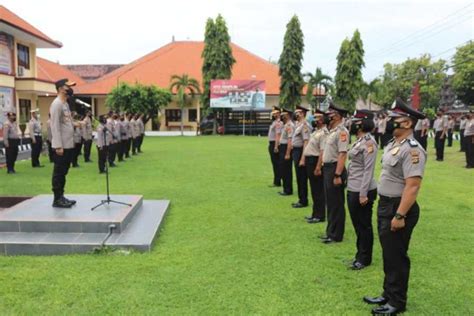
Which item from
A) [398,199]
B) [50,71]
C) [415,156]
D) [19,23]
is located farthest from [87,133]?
[50,71]

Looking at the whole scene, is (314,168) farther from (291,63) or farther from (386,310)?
(291,63)

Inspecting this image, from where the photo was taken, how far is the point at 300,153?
756 cm

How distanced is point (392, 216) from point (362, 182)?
900 millimetres

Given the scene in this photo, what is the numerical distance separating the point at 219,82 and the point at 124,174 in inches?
809

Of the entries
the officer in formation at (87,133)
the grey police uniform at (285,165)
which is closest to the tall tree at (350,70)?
the officer in formation at (87,133)

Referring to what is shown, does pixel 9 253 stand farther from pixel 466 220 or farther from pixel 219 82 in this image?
pixel 219 82

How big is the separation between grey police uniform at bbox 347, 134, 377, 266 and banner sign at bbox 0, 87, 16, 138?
65.3ft

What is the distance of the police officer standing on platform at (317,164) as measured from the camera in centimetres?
621

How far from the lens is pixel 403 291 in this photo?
349cm

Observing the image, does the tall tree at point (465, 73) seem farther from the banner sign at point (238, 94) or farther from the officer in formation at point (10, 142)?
the officer in formation at point (10, 142)

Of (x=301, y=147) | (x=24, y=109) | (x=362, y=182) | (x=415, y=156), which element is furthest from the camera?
(x=24, y=109)

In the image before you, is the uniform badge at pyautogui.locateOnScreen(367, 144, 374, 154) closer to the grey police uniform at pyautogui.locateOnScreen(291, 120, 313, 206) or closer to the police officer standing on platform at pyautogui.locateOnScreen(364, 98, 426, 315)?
the police officer standing on platform at pyautogui.locateOnScreen(364, 98, 426, 315)

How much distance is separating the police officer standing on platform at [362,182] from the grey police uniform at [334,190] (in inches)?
28.6

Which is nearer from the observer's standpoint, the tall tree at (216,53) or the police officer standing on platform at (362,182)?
the police officer standing on platform at (362,182)
